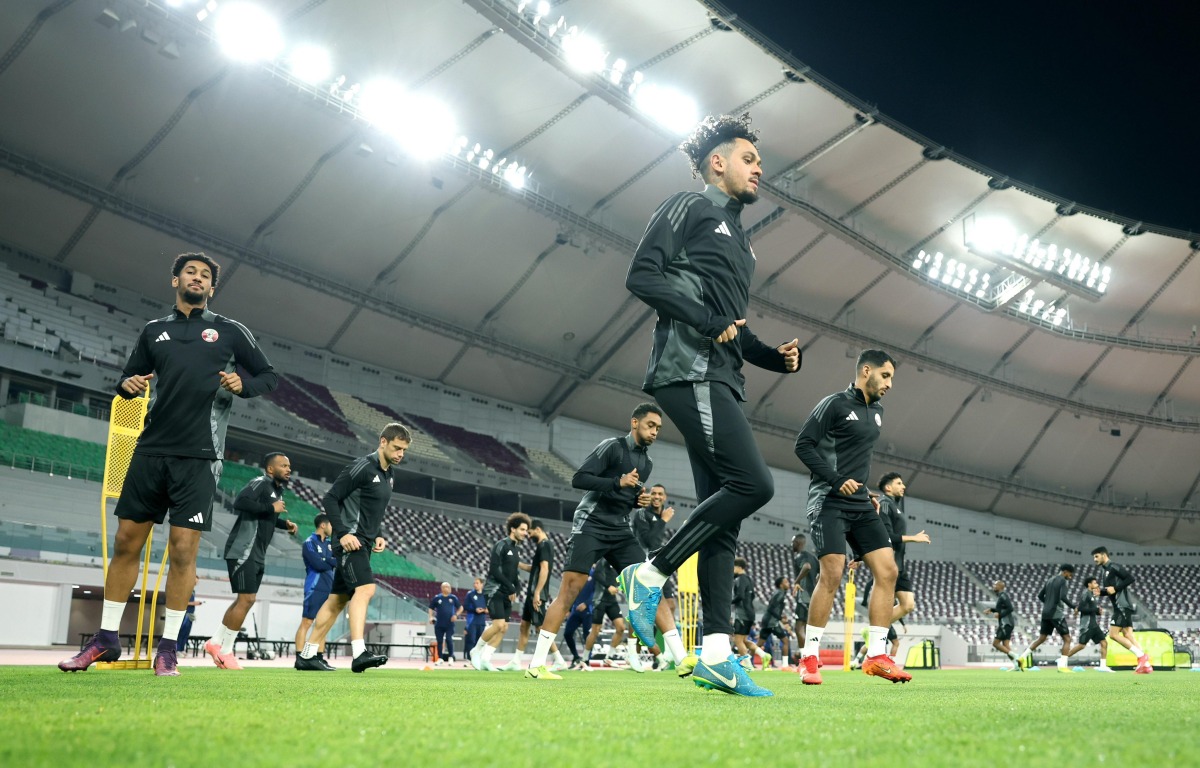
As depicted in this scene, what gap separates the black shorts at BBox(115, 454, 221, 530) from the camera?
457 centimetres

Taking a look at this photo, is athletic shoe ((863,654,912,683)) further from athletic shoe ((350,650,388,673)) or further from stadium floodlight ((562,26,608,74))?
stadium floodlight ((562,26,608,74))

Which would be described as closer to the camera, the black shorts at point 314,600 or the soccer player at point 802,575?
the black shorts at point 314,600

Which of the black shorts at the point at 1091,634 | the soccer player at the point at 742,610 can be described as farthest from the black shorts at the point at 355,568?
the black shorts at the point at 1091,634

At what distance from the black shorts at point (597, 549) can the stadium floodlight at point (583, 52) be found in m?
16.9

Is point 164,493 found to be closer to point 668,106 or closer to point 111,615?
point 111,615

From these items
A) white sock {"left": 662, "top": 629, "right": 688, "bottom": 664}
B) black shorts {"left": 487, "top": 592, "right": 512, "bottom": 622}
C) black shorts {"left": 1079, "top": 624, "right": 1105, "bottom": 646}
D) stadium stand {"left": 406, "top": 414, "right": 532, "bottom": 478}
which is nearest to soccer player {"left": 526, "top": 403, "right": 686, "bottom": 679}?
white sock {"left": 662, "top": 629, "right": 688, "bottom": 664}

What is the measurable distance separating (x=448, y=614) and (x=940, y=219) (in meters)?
22.4

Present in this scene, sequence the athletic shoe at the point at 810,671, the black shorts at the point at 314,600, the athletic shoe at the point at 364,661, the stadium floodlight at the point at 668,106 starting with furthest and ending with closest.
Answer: the stadium floodlight at the point at 668,106
the black shorts at the point at 314,600
the athletic shoe at the point at 364,661
the athletic shoe at the point at 810,671

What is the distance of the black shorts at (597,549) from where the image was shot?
6727 millimetres

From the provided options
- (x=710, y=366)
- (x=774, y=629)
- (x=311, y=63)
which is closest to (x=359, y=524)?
(x=710, y=366)

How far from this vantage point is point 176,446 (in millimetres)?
4617

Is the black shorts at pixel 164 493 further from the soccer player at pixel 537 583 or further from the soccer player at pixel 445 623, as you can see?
Result: the soccer player at pixel 445 623

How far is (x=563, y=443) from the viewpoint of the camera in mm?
35562

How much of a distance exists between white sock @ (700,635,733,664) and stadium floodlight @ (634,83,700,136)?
21.2 m
